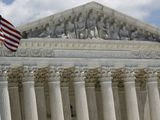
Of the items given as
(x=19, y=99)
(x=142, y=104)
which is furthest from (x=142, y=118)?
(x=19, y=99)

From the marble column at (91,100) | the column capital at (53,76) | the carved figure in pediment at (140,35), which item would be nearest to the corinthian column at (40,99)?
the column capital at (53,76)

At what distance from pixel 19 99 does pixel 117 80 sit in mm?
9193

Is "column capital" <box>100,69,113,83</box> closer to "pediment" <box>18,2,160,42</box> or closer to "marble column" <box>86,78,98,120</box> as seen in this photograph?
"marble column" <box>86,78,98,120</box>

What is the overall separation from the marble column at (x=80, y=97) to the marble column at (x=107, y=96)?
1.97 meters

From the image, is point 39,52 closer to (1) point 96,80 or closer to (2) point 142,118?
(1) point 96,80

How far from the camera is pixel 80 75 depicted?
4700 centimetres

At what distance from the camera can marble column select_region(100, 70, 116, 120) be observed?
4788 centimetres

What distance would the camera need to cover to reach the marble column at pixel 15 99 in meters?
46.9


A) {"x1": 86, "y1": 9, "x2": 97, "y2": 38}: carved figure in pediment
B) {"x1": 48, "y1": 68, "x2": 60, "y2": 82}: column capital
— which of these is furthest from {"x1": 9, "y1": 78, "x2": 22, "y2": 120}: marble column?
{"x1": 86, "y1": 9, "x2": 97, "y2": 38}: carved figure in pediment

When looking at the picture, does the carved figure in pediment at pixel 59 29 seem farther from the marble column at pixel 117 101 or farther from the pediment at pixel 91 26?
the marble column at pixel 117 101

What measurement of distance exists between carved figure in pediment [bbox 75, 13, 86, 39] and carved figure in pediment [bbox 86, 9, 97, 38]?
39 cm

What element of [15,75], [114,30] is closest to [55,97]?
[15,75]

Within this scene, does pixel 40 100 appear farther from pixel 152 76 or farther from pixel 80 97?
pixel 152 76

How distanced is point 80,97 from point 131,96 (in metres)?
5.16
